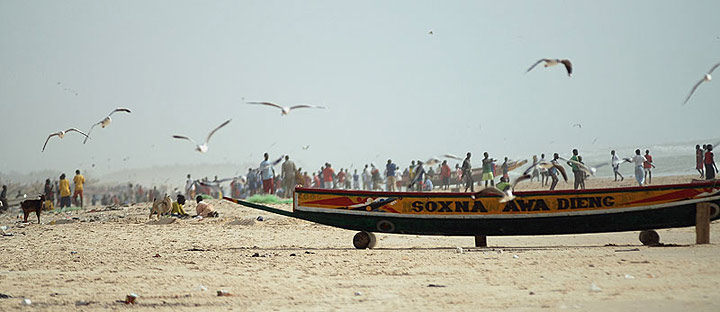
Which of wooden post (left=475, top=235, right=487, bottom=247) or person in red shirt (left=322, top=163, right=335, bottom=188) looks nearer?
wooden post (left=475, top=235, right=487, bottom=247)

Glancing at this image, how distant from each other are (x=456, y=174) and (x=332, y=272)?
31748mm

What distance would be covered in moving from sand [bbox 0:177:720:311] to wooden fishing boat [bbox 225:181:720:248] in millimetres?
432

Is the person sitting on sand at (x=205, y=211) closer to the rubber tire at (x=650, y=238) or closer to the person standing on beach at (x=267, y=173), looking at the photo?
the person standing on beach at (x=267, y=173)

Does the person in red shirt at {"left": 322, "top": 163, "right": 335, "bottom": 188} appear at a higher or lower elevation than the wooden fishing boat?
higher

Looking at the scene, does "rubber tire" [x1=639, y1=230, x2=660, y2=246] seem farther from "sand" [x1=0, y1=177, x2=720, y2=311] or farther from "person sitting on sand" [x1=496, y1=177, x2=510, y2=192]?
"person sitting on sand" [x1=496, y1=177, x2=510, y2=192]

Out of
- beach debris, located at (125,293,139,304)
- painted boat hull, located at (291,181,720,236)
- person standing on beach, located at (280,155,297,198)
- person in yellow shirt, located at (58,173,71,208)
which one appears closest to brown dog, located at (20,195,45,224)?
person in yellow shirt, located at (58,173,71,208)

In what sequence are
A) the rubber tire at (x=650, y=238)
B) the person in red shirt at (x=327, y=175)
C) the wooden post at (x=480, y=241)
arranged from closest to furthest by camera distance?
the rubber tire at (x=650, y=238) < the wooden post at (x=480, y=241) < the person in red shirt at (x=327, y=175)

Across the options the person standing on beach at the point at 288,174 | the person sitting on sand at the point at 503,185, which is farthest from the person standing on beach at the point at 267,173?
the person sitting on sand at the point at 503,185

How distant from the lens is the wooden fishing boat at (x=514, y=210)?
11758 millimetres

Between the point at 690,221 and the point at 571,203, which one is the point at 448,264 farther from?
the point at 690,221

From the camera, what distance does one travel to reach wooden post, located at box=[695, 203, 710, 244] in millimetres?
11609

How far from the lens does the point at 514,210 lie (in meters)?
12.1

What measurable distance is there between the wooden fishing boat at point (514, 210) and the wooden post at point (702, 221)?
77 mm

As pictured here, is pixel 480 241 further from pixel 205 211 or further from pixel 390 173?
pixel 390 173
